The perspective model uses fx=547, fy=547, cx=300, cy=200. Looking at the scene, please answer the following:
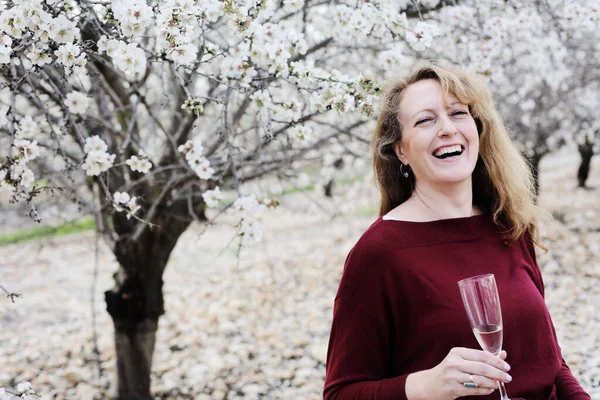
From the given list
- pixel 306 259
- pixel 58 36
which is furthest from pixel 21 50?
pixel 306 259

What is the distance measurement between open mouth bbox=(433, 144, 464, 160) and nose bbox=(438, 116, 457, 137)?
44 millimetres

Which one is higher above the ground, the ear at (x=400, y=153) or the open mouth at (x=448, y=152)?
the ear at (x=400, y=153)

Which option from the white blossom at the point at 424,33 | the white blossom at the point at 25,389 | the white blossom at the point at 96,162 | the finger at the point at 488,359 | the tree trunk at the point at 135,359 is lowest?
the tree trunk at the point at 135,359

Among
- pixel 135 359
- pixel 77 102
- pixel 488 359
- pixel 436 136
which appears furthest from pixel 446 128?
pixel 135 359

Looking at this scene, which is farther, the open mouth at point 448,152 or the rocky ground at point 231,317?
the rocky ground at point 231,317

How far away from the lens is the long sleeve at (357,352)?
154 cm

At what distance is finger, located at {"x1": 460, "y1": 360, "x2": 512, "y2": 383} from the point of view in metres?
1.30

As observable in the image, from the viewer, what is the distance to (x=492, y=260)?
175 centimetres

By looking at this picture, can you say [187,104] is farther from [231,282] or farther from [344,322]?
[231,282]

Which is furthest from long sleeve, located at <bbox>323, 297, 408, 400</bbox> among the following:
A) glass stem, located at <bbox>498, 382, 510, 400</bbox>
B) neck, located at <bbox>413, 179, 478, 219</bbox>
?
neck, located at <bbox>413, 179, 478, 219</bbox>

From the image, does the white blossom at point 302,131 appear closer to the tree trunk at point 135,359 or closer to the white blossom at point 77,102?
the white blossom at point 77,102

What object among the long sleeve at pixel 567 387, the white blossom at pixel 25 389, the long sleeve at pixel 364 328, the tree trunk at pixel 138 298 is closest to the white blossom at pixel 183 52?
the long sleeve at pixel 364 328

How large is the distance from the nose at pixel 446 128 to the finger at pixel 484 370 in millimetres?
734

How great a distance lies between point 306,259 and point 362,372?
6929 millimetres
